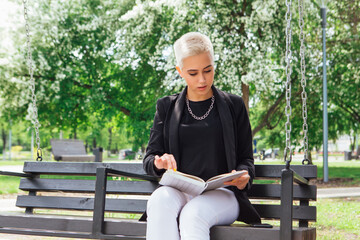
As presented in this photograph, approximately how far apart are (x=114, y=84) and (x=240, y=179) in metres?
13.7

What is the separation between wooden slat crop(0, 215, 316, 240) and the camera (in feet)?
8.18

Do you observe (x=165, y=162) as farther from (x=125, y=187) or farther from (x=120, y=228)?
(x=125, y=187)

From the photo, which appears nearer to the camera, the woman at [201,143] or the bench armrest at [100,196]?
the woman at [201,143]

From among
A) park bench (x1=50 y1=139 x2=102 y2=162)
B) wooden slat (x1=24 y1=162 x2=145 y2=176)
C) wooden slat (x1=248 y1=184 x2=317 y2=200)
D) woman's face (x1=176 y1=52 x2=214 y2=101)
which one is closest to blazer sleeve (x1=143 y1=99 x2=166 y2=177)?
woman's face (x1=176 y1=52 x2=214 y2=101)

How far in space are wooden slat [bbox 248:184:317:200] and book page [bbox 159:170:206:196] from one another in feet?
2.52

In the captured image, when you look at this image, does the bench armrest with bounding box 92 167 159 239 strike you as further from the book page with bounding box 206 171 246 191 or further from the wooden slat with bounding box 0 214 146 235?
the book page with bounding box 206 171 246 191

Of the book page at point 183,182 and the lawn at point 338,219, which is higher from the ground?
the book page at point 183,182

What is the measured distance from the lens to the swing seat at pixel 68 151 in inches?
697

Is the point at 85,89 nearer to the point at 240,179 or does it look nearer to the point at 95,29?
the point at 95,29

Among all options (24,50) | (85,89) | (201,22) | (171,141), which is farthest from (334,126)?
(171,141)

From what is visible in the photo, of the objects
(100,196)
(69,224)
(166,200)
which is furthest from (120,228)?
(166,200)

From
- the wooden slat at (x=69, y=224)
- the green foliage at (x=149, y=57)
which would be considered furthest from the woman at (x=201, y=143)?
the green foliage at (x=149, y=57)

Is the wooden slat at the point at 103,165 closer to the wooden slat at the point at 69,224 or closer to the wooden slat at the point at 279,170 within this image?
the wooden slat at the point at 279,170

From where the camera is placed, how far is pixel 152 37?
45.4 feet
